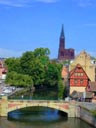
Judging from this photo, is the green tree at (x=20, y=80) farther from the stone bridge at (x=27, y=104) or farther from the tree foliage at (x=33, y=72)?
the stone bridge at (x=27, y=104)

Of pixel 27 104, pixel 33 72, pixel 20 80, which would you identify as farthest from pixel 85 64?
pixel 27 104

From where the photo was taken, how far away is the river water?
7594 cm

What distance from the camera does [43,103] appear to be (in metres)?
82.1

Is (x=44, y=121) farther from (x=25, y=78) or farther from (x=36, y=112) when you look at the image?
(x=25, y=78)

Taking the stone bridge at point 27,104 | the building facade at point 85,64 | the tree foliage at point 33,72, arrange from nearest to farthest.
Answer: the stone bridge at point 27,104 → the building facade at point 85,64 → the tree foliage at point 33,72

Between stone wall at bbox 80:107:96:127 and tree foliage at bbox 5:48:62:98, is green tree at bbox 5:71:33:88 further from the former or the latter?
stone wall at bbox 80:107:96:127

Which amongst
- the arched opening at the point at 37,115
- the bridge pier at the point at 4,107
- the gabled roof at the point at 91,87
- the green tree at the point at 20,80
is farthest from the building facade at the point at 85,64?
the bridge pier at the point at 4,107

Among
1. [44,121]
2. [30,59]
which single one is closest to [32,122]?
[44,121]

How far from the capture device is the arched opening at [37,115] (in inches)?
3209

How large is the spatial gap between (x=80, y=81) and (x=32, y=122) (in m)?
28.1

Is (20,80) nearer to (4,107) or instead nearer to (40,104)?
(40,104)

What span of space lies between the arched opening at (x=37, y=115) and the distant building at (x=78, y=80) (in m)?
13.1

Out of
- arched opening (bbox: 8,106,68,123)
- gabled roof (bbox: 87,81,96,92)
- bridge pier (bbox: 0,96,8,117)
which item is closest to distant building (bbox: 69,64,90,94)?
gabled roof (bbox: 87,81,96,92)

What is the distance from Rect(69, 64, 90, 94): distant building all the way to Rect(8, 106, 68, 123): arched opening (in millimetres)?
13122
